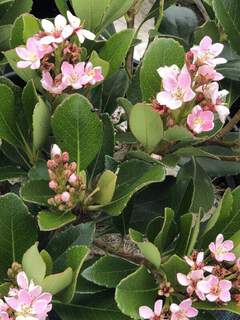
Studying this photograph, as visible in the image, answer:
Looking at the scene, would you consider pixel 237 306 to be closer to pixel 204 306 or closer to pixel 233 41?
pixel 204 306

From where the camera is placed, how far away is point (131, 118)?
738 millimetres

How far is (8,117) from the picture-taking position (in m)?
0.80

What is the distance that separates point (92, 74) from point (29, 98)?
85 mm

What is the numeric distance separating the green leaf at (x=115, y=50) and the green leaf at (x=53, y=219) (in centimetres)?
21

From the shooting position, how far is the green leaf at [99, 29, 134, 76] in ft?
2.71

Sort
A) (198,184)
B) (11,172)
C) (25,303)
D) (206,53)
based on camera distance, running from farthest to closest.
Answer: (198,184) → (11,172) → (206,53) → (25,303)

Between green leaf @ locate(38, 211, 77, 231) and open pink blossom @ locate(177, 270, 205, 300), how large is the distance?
14cm

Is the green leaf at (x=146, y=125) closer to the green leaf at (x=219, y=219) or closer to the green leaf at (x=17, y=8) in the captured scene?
the green leaf at (x=219, y=219)

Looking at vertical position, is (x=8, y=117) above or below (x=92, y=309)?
above

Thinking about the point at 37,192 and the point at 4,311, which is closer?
the point at 4,311

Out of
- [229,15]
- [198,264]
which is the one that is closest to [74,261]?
[198,264]

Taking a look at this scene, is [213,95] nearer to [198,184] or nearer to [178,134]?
[178,134]

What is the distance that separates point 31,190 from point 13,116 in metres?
0.11

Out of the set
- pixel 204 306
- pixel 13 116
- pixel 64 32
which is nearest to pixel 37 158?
pixel 13 116
